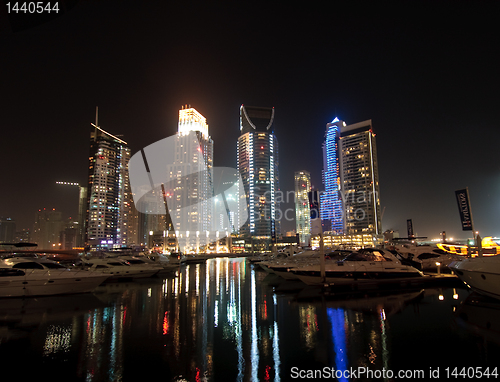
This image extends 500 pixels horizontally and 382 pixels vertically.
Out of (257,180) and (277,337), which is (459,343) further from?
(257,180)

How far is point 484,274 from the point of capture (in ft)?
39.0

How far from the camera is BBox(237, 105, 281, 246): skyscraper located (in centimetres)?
16450

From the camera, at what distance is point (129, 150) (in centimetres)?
16900

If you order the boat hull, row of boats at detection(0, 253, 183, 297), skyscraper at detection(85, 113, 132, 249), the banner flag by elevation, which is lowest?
the boat hull

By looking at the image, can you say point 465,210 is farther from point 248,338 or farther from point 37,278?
point 37,278

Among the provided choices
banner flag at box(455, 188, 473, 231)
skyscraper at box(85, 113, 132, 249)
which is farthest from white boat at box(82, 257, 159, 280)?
skyscraper at box(85, 113, 132, 249)

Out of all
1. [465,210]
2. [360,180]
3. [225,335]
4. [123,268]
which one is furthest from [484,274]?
[360,180]

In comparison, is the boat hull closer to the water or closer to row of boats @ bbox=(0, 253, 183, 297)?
the water

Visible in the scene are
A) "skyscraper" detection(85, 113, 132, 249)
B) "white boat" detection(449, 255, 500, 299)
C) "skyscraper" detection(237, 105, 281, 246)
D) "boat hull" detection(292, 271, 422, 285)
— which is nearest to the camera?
"white boat" detection(449, 255, 500, 299)

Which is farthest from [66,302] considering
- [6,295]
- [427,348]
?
[427,348]

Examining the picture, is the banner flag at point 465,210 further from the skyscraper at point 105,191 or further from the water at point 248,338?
the skyscraper at point 105,191

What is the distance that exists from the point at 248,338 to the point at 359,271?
10.4 m

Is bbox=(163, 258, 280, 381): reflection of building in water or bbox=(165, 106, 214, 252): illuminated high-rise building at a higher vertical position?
bbox=(165, 106, 214, 252): illuminated high-rise building

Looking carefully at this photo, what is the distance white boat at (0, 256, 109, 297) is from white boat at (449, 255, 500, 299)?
18.1 m
